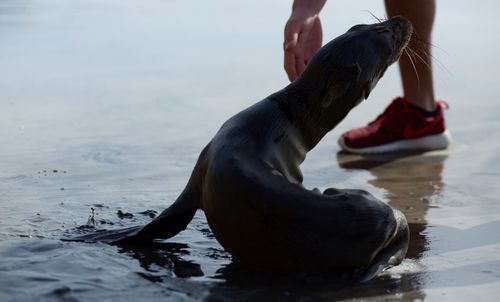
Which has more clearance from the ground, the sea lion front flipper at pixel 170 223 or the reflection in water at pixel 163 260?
the sea lion front flipper at pixel 170 223

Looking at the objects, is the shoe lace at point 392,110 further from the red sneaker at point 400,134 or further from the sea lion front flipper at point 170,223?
the sea lion front flipper at point 170,223

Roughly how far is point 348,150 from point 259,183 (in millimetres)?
2571

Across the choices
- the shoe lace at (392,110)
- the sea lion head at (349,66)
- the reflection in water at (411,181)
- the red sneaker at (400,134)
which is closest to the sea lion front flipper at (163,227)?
the sea lion head at (349,66)

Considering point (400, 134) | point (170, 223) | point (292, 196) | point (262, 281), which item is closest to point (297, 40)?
point (170, 223)

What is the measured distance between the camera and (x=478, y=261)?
392cm

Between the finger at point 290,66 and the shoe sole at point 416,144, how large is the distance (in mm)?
1569

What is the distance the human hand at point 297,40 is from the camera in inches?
177

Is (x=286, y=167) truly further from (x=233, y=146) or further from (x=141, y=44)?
(x=141, y=44)

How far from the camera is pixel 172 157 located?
5.57 meters

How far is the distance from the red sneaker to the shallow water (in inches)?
4.6

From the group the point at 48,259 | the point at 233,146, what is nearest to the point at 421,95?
the point at 233,146

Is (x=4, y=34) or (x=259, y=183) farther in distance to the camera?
(x=4, y=34)

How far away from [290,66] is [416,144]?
71.7 inches

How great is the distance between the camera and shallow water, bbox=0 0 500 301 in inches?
140
